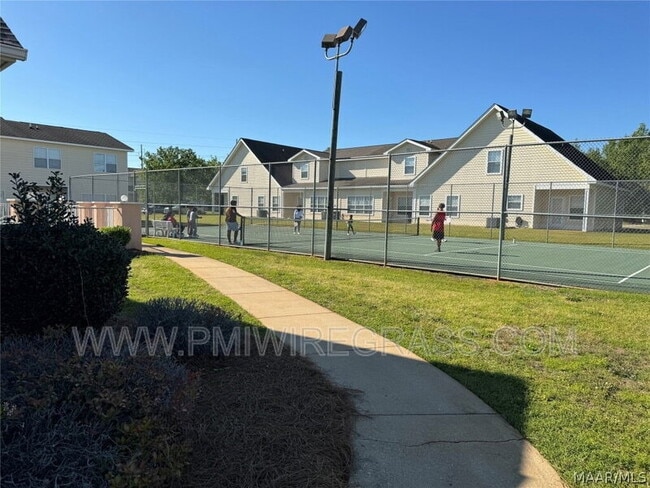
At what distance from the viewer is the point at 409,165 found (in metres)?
37.5

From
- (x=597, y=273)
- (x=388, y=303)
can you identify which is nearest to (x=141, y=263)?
(x=388, y=303)

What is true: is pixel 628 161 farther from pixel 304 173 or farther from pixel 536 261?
pixel 304 173

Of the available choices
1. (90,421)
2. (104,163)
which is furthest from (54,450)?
(104,163)

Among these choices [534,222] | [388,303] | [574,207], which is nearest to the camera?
[388,303]

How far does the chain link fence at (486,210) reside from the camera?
12414 mm

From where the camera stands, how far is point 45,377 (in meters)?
2.59

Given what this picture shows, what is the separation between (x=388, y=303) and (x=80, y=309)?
15.2 ft

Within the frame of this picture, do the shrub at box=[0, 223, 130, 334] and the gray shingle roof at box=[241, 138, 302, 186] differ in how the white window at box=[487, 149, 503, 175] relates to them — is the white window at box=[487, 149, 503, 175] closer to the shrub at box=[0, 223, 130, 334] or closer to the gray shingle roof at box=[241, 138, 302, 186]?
the gray shingle roof at box=[241, 138, 302, 186]

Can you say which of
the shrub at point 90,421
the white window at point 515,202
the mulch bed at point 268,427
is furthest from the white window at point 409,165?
the shrub at point 90,421

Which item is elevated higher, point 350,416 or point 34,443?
point 34,443

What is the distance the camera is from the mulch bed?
2734mm

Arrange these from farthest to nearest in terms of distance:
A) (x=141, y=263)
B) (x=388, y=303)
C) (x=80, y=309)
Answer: (x=141, y=263), (x=388, y=303), (x=80, y=309)

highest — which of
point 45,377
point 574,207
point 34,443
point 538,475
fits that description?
point 574,207

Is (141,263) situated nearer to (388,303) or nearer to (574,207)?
(388,303)
